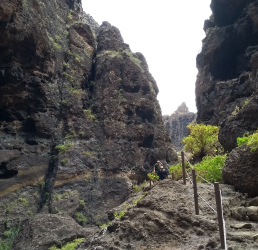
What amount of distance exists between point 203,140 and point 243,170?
8.01 metres

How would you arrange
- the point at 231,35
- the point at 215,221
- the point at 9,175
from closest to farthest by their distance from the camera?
the point at 215,221 < the point at 9,175 < the point at 231,35

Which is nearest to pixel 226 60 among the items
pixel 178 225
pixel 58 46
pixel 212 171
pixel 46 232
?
pixel 58 46

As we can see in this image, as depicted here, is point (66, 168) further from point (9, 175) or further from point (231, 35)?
point (231, 35)

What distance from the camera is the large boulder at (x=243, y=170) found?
26.1ft

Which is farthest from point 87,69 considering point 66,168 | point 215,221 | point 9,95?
point 215,221

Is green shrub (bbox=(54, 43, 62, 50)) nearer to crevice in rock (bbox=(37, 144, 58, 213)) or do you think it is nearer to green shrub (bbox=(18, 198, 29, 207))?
crevice in rock (bbox=(37, 144, 58, 213))

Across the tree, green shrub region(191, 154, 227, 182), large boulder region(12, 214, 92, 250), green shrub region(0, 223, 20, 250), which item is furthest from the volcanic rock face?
green shrub region(0, 223, 20, 250)

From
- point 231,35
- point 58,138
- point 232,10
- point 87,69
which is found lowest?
point 58,138

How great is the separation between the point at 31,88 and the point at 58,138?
415 cm

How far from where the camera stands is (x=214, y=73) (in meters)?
30.5

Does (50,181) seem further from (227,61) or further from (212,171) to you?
(227,61)

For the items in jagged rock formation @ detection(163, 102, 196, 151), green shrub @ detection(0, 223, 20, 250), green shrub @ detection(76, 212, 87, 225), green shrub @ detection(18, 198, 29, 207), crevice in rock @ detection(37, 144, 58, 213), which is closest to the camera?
green shrub @ detection(0, 223, 20, 250)

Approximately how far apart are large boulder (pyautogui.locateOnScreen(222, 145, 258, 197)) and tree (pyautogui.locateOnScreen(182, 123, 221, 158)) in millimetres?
7125

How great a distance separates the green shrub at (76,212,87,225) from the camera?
56.1ft
